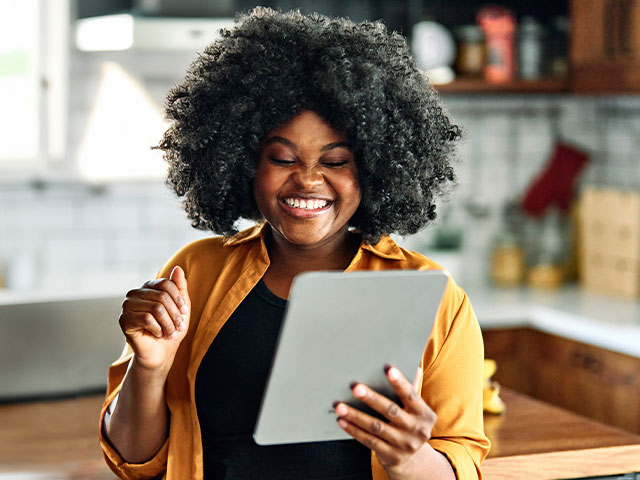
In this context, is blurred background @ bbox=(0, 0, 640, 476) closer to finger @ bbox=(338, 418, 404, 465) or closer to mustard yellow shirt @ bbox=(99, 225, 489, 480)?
mustard yellow shirt @ bbox=(99, 225, 489, 480)

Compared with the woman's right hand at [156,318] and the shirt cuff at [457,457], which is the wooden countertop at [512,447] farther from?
the woman's right hand at [156,318]

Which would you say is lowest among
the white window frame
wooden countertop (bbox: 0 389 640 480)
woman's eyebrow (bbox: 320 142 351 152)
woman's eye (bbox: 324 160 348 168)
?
wooden countertop (bbox: 0 389 640 480)

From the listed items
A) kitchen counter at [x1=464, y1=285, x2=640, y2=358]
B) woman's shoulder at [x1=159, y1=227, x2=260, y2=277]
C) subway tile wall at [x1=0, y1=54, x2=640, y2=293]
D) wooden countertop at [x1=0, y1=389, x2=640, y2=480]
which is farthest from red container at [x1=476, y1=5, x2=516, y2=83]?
woman's shoulder at [x1=159, y1=227, x2=260, y2=277]

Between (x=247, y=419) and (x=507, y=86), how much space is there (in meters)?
2.44

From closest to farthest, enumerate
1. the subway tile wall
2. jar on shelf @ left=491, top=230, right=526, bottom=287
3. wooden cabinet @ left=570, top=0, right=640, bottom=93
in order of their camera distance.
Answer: wooden cabinet @ left=570, top=0, right=640, bottom=93 < the subway tile wall < jar on shelf @ left=491, top=230, right=526, bottom=287

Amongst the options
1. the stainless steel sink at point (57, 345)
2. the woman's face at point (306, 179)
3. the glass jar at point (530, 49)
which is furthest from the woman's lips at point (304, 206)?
the glass jar at point (530, 49)

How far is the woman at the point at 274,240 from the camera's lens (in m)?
1.32

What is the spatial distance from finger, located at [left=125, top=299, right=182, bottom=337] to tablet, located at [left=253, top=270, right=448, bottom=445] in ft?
0.68

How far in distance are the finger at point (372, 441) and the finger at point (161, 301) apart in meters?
0.28

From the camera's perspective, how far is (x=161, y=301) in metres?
1.27

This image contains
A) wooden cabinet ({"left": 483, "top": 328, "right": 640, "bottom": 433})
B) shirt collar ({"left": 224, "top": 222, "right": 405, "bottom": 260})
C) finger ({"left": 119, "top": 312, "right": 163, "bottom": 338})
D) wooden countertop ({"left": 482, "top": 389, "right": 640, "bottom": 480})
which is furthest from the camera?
wooden cabinet ({"left": 483, "top": 328, "right": 640, "bottom": 433})

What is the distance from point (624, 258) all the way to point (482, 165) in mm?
731

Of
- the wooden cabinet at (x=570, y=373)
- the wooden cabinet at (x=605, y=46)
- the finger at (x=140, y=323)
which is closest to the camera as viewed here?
the finger at (x=140, y=323)

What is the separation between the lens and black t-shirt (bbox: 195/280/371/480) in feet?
4.40
